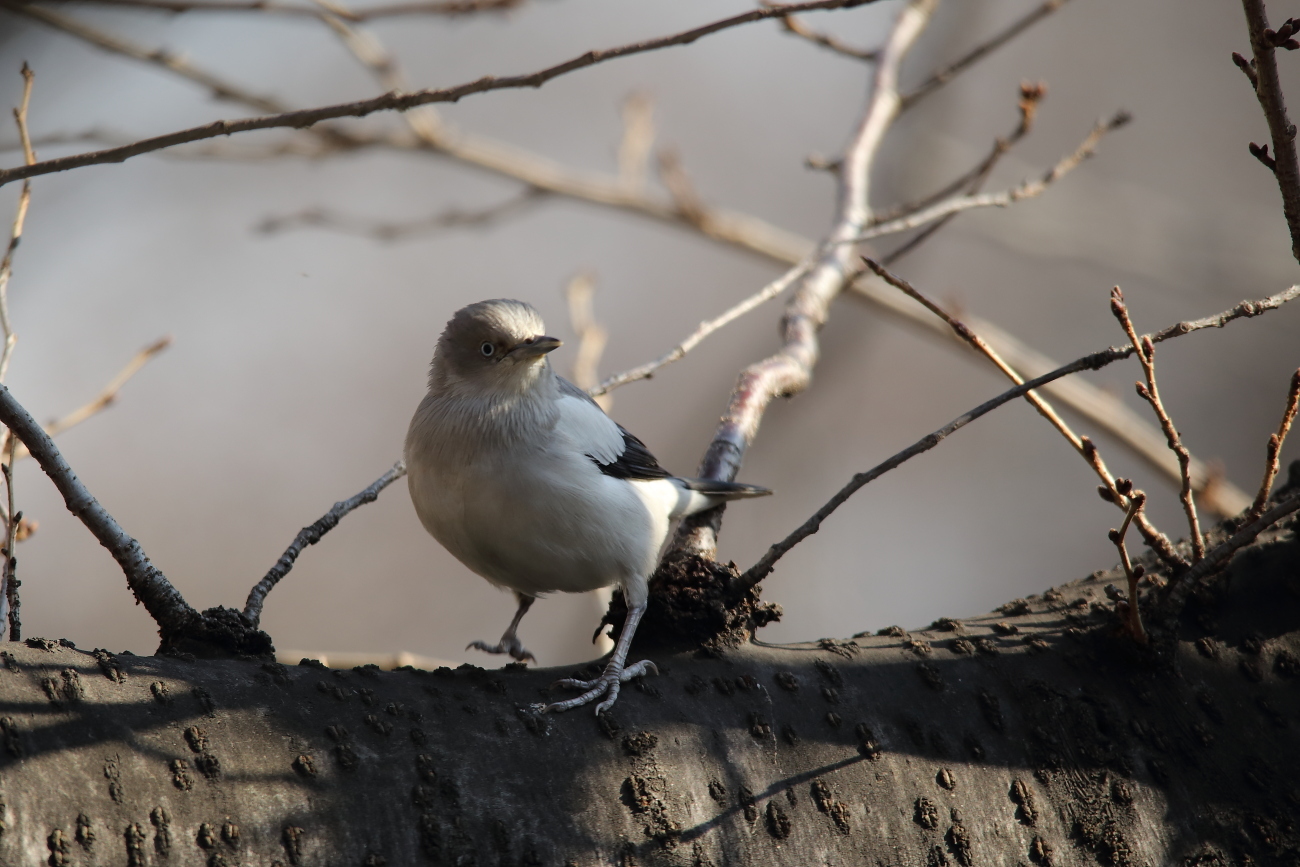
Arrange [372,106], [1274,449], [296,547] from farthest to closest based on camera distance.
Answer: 1. [296,547]
2. [1274,449]
3. [372,106]

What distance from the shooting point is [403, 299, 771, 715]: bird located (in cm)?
243

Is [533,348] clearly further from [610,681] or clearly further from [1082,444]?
[1082,444]

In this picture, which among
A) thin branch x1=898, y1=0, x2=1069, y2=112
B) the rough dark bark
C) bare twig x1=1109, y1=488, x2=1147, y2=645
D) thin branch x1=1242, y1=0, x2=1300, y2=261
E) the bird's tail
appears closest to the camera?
the rough dark bark

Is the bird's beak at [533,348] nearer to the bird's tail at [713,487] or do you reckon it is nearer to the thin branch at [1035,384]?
the bird's tail at [713,487]

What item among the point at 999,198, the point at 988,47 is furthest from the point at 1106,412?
the point at 988,47

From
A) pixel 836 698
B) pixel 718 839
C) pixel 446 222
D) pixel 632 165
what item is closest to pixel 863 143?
pixel 632 165

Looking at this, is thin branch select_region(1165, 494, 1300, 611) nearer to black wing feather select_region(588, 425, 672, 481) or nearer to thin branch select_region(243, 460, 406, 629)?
black wing feather select_region(588, 425, 672, 481)

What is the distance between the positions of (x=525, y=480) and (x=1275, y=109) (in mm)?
1714

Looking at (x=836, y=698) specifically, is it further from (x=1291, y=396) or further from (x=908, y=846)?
(x=1291, y=396)

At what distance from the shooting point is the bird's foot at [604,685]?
1.54 meters

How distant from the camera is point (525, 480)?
2.42 m

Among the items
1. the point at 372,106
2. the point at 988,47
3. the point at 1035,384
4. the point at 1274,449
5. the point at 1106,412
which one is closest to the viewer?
the point at 372,106

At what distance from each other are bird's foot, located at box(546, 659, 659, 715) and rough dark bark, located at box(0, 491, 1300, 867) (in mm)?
22

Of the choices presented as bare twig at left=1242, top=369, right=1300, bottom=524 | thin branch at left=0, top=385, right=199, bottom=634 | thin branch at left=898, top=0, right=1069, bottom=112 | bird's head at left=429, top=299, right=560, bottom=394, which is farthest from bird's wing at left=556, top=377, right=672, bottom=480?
thin branch at left=898, top=0, right=1069, bottom=112
